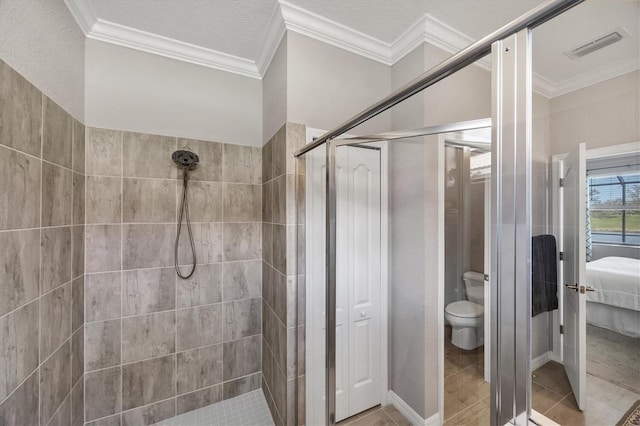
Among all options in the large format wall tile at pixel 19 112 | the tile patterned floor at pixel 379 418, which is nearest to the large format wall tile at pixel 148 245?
the large format wall tile at pixel 19 112

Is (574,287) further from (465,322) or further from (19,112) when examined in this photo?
(19,112)

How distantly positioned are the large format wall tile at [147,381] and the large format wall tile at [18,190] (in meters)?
1.13

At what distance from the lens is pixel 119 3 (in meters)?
1.43

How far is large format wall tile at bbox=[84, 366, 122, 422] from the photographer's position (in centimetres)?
155

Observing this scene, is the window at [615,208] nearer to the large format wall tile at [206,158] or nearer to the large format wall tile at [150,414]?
the large format wall tile at [206,158]

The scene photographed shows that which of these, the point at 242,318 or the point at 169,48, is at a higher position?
the point at 169,48

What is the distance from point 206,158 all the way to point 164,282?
36.8 inches

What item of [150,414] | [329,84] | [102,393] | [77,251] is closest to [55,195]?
[77,251]

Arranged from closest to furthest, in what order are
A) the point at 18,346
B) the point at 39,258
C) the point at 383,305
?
1. the point at 18,346
2. the point at 39,258
3. the point at 383,305

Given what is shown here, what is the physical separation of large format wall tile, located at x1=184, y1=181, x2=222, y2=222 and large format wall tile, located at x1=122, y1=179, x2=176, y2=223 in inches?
2.9

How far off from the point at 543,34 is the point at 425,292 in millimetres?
1164

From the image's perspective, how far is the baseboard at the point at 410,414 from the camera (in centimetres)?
124

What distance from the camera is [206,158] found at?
6.06 ft

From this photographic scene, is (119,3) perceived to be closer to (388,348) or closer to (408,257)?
(408,257)
